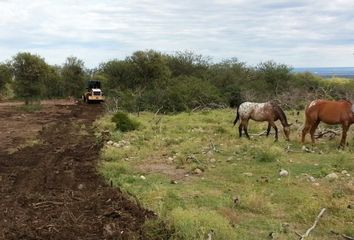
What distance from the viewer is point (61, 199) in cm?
820

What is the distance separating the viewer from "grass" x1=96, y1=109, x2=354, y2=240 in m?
6.56

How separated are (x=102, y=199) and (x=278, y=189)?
10.4ft

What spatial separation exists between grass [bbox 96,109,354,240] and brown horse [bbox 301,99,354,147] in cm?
59

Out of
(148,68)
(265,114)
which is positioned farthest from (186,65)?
(265,114)

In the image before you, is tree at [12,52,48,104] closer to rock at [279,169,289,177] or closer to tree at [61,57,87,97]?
tree at [61,57,87,97]

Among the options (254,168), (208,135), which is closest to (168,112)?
(208,135)

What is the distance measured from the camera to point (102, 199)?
26.3 feet

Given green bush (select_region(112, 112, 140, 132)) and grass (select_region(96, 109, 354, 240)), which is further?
green bush (select_region(112, 112, 140, 132))

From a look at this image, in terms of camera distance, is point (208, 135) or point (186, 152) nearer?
point (186, 152)

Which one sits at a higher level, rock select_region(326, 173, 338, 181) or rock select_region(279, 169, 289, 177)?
rock select_region(326, 173, 338, 181)

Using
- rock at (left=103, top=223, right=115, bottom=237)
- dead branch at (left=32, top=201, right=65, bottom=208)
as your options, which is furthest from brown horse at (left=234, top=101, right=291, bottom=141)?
rock at (left=103, top=223, right=115, bottom=237)

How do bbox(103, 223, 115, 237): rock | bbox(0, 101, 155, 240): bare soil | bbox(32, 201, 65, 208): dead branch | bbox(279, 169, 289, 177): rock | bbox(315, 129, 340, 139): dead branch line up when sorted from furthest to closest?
bbox(315, 129, 340, 139): dead branch < bbox(279, 169, 289, 177): rock < bbox(32, 201, 65, 208): dead branch < bbox(0, 101, 155, 240): bare soil < bbox(103, 223, 115, 237): rock

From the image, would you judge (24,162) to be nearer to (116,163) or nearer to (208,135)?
(116,163)

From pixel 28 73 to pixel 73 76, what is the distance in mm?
7825
